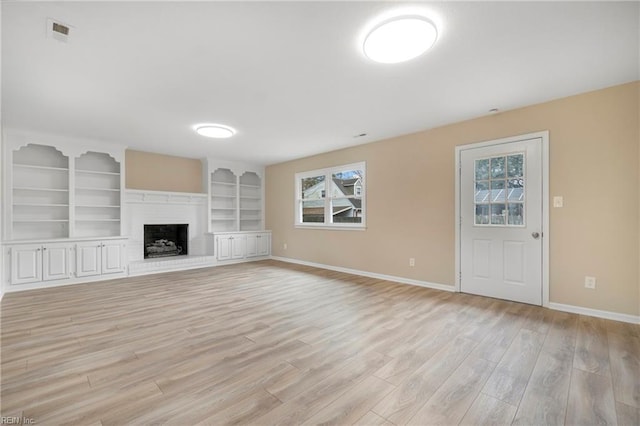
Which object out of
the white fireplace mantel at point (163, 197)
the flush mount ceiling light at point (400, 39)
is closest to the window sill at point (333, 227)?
the white fireplace mantel at point (163, 197)

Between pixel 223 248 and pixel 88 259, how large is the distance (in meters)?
2.42

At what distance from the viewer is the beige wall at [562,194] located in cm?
292

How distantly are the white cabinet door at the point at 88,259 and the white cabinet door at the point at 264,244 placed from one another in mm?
3243

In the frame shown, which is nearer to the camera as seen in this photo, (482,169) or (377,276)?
(482,169)

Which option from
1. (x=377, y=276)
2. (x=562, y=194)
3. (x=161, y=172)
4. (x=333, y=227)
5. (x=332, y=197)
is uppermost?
(x=161, y=172)

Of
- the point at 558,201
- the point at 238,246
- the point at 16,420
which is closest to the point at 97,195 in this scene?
Result: the point at 238,246

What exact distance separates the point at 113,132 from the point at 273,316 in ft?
13.0

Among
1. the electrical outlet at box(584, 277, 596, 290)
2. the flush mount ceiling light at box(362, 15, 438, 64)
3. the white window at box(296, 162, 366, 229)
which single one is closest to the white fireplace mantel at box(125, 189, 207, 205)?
the white window at box(296, 162, 366, 229)

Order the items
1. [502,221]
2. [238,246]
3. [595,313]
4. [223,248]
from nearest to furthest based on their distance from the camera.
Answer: [595,313] < [502,221] < [223,248] < [238,246]

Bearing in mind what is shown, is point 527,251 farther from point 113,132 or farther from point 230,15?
point 113,132

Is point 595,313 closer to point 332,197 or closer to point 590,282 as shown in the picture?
point 590,282

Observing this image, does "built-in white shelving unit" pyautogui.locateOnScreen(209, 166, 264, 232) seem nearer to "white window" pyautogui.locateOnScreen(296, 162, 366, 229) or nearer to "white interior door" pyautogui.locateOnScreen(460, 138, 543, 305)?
"white window" pyautogui.locateOnScreen(296, 162, 366, 229)

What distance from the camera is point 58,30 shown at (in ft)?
6.72

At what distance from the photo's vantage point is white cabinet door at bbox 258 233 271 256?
7207mm
